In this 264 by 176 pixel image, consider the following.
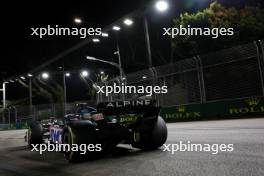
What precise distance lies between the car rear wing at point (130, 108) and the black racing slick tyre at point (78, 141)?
1.37 feet

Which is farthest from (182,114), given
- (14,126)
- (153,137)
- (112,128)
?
(14,126)

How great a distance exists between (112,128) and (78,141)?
561 millimetres

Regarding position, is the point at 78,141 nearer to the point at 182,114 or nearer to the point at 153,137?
the point at 153,137

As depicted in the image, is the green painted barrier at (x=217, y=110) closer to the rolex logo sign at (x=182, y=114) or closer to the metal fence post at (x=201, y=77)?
the rolex logo sign at (x=182, y=114)

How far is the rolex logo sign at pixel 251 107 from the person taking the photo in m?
12.8

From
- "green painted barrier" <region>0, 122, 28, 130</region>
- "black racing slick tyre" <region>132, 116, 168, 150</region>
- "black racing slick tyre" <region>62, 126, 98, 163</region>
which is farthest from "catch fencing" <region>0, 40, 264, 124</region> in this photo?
"green painted barrier" <region>0, 122, 28, 130</region>

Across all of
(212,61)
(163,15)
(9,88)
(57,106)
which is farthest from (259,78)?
(9,88)

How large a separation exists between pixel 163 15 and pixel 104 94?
60.0 feet

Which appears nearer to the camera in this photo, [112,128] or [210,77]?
[112,128]

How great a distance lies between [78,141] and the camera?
5.12 meters

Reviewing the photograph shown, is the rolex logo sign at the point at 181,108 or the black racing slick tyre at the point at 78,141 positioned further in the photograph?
the rolex logo sign at the point at 181,108

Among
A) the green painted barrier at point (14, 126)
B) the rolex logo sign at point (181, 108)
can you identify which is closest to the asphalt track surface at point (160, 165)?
the rolex logo sign at point (181, 108)

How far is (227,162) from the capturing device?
13.4ft

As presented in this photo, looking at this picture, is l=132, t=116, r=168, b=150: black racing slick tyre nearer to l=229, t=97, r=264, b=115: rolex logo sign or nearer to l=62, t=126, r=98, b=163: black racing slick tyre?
l=62, t=126, r=98, b=163: black racing slick tyre
